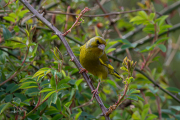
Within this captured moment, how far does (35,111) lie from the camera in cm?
174

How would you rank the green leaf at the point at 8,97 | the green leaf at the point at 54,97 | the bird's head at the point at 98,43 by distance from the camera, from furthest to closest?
the bird's head at the point at 98,43 < the green leaf at the point at 8,97 < the green leaf at the point at 54,97

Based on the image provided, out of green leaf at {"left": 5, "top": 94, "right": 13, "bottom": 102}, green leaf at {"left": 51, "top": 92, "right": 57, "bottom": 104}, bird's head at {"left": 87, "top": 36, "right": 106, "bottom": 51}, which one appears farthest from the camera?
bird's head at {"left": 87, "top": 36, "right": 106, "bottom": 51}

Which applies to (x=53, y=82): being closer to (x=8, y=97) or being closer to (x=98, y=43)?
(x=8, y=97)

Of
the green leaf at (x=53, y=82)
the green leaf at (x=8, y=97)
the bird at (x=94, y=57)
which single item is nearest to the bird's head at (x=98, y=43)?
the bird at (x=94, y=57)

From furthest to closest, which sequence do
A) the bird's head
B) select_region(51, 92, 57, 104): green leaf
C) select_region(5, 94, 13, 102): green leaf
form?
the bird's head
select_region(5, 94, 13, 102): green leaf
select_region(51, 92, 57, 104): green leaf

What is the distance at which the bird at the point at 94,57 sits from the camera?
2.53 m

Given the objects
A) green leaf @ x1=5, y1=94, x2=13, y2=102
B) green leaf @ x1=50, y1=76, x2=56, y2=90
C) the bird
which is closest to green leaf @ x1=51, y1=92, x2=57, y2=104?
green leaf @ x1=50, y1=76, x2=56, y2=90

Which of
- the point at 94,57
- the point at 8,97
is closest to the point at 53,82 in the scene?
the point at 8,97

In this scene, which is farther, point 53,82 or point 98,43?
point 98,43

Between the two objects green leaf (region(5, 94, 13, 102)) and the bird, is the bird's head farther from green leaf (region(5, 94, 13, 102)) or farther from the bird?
green leaf (region(5, 94, 13, 102))

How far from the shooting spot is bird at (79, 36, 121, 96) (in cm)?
253

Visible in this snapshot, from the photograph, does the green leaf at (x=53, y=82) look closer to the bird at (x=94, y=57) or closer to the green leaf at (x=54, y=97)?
the green leaf at (x=54, y=97)

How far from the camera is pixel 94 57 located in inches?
103

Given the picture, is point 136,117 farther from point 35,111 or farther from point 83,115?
point 35,111
